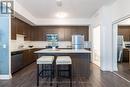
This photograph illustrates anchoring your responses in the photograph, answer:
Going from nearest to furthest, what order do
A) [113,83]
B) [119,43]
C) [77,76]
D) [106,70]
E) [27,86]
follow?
[27,86] → [113,83] → [77,76] → [106,70] → [119,43]

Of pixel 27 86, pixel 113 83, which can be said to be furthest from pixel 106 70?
pixel 27 86

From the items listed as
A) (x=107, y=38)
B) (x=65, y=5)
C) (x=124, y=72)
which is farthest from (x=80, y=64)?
(x=65, y=5)

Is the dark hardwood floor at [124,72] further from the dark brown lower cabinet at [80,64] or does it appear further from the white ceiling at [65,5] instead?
the white ceiling at [65,5]

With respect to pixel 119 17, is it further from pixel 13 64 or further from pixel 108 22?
pixel 13 64

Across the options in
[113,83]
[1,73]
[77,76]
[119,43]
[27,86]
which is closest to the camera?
[27,86]

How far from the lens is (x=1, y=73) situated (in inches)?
226

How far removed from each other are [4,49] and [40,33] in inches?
210

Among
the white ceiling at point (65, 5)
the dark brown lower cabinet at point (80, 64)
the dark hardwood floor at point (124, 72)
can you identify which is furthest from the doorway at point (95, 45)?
the dark brown lower cabinet at point (80, 64)

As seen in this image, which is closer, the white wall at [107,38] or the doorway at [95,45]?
the white wall at [107,38]

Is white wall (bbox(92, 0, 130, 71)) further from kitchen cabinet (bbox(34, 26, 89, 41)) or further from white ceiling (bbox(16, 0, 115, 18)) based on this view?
kitchen cabinet (bbox(34, 26, 89, 41))

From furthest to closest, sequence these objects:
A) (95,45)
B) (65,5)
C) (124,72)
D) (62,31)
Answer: (62,31) < (95,45) < (124,72) < (65,5)

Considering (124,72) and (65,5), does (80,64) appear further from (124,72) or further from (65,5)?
(65,5)

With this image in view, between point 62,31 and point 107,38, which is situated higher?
point 62,31

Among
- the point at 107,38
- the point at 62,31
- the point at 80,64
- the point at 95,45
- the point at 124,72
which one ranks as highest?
the point at 62,31
